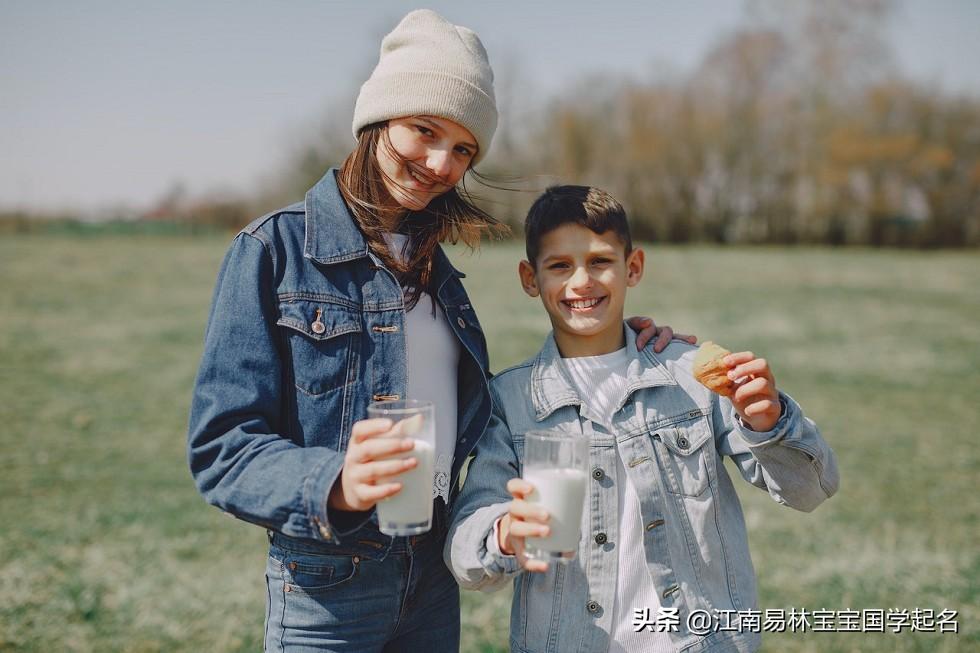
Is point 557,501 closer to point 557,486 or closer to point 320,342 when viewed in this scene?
point 557,486

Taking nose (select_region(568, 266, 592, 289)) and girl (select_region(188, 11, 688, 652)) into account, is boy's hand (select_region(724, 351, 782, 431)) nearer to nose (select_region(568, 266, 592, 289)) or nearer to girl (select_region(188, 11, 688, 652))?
nose (select_region(568, 266, 592, 289))

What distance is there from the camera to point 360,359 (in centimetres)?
233

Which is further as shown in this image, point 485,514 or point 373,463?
point 485,514

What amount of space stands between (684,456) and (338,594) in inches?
46.6

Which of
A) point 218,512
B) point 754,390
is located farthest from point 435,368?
point 218,512

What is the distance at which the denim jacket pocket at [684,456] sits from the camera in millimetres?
2648

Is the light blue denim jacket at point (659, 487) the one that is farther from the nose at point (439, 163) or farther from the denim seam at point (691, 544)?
the nose at point (439, 163)

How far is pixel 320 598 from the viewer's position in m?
2.31

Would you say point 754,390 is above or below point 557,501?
above

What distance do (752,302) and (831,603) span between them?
53.8 feet

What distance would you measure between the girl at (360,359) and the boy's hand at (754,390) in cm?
78

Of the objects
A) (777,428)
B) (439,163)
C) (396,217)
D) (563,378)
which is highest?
(439,163)

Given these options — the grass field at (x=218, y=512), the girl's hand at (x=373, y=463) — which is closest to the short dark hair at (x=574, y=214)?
the girl's hand at (x=373, y=463)

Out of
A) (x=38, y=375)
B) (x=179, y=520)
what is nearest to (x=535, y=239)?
(x=179, y=520)
